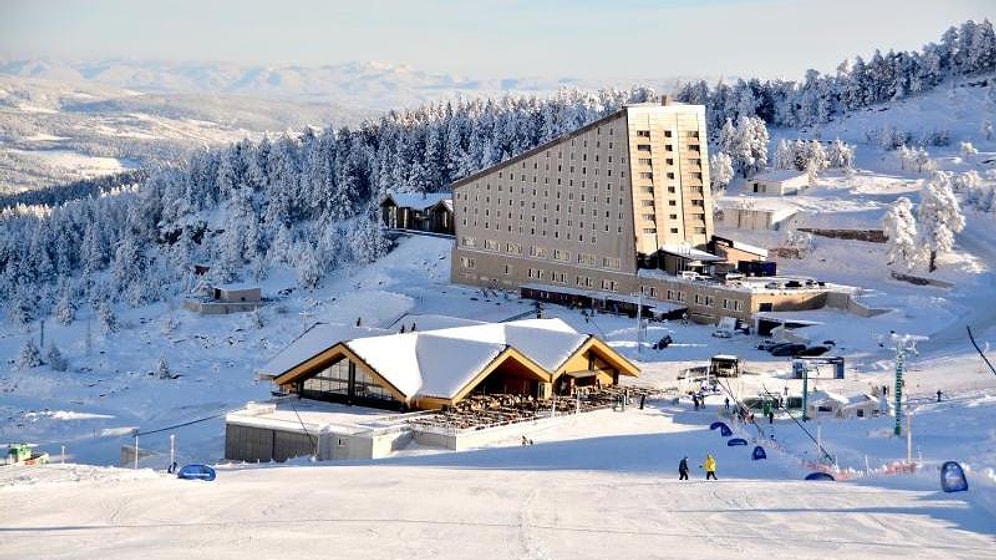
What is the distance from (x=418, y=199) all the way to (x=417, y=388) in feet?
171

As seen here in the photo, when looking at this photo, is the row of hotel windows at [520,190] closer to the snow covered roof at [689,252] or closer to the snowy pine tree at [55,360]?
the snow covered roof at [689,252]

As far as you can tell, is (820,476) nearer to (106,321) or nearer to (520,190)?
(520,190)

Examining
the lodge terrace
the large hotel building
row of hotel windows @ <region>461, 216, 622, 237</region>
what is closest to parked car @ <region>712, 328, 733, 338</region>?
the large hotel building

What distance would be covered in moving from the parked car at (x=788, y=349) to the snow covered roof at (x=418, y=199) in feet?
120

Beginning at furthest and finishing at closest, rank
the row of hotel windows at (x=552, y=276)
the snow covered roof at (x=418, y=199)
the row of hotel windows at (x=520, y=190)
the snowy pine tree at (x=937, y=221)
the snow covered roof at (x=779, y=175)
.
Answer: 1. the snow covered roof at (x=418, y=199)
2. the snow covered roof at (x=779, y=175)
3. the row of hotel windows at (x=520, y=190)
4. the row of hotel windows at (x=552, y=276)
5. the snowy pine tree at (x=937, y=221)

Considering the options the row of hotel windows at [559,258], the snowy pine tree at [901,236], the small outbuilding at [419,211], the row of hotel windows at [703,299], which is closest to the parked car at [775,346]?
the row of hotel windows at [703,299]

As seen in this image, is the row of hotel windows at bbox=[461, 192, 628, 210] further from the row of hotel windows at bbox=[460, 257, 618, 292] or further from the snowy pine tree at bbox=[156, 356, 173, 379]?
the snowy pine tree at bbox=[156, 356, 173, 379]

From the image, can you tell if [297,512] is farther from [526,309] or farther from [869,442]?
[526,309]

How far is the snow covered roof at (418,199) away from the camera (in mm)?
95375

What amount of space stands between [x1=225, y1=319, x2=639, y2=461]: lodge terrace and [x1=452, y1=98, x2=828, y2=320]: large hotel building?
2315 cm

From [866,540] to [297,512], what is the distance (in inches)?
424

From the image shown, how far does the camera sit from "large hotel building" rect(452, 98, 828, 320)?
76.1 metres

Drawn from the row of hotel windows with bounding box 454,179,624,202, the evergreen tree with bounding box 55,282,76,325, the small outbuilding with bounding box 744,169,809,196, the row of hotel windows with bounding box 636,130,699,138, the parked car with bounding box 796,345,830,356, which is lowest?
the parked car with bounding box 796,345,830,356

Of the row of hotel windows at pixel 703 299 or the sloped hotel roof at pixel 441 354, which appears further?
the row of hotel windows at pixel 703 299
